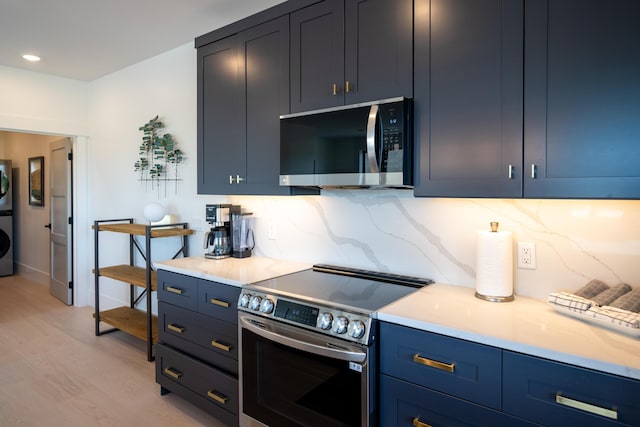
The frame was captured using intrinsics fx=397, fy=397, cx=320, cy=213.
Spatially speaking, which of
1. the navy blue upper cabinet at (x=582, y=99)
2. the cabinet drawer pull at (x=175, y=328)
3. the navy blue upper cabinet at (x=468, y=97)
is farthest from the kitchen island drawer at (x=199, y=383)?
the navy blue upper cabinet at (x=582, y=99)

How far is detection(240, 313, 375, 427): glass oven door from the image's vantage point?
63.8 inches

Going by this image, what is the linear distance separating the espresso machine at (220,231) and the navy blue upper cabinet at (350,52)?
1.00 m

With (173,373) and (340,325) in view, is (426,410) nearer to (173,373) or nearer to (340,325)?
(340,325)

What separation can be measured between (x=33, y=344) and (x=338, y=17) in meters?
3.83

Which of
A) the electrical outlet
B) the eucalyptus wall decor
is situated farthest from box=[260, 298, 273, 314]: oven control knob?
the eucalyptus wall decor

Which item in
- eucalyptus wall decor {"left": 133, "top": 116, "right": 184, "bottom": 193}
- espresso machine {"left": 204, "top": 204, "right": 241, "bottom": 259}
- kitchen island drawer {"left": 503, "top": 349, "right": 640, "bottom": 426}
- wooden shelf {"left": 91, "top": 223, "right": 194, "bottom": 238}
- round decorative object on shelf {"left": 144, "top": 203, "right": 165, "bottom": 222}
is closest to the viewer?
kitchen island drawer {"left": 503, "top": 349, "right": 640, "bottom": 426}

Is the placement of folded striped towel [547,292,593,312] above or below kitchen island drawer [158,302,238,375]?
above

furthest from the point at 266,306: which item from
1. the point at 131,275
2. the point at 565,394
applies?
the point at 131,275

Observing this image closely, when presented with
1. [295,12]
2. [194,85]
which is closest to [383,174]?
[295,12]

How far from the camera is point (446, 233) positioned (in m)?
2.07

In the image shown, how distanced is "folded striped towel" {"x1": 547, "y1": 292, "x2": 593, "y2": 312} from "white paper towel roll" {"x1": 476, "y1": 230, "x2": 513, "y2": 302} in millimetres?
195

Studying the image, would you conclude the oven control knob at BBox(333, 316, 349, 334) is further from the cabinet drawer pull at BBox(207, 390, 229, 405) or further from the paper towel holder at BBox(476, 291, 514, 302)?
the cabinet drawer pull at BBox(207, 390, 229, 405)

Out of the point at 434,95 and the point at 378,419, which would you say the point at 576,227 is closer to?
the point at 434,95

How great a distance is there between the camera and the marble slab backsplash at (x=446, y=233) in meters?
1.65
